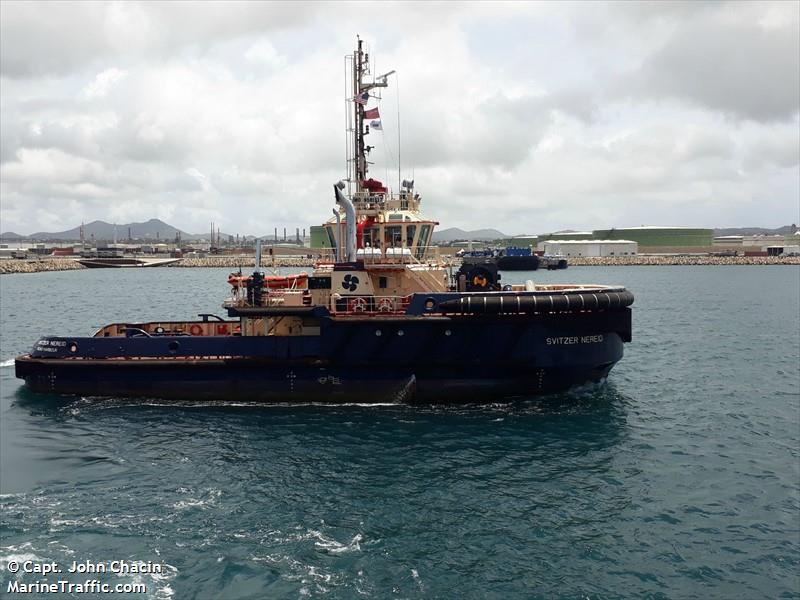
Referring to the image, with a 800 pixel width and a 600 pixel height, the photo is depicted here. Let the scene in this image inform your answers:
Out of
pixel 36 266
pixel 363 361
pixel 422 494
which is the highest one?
pixel 36 266

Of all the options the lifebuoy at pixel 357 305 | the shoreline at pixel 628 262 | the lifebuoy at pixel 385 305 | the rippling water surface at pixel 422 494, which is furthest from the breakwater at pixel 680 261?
the lifebuoy at pixel 357 305

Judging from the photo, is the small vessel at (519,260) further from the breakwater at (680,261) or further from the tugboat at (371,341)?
the tugboat at (371,341)

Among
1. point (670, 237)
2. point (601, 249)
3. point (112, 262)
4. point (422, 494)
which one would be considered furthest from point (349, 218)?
point (670, 237)

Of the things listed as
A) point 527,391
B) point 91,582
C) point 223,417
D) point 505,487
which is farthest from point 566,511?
point 223,417

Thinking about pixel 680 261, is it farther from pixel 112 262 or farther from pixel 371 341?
pixel 371 341

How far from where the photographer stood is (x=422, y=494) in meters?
12.6

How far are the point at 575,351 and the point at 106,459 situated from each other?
44.3ft

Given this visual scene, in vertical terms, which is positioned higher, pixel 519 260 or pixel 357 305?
pixel 519 260

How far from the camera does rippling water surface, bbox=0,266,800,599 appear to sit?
988 centimetres

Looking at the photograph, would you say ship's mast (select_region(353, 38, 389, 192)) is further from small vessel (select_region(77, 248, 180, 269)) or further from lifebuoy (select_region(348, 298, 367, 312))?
small vessel (select_region(77, 248, 180, 269))

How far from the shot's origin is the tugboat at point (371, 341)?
18.2 m

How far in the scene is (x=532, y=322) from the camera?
714 inches

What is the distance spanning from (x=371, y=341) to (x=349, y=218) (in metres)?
3.96

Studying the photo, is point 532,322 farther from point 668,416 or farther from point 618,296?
point 668,416
